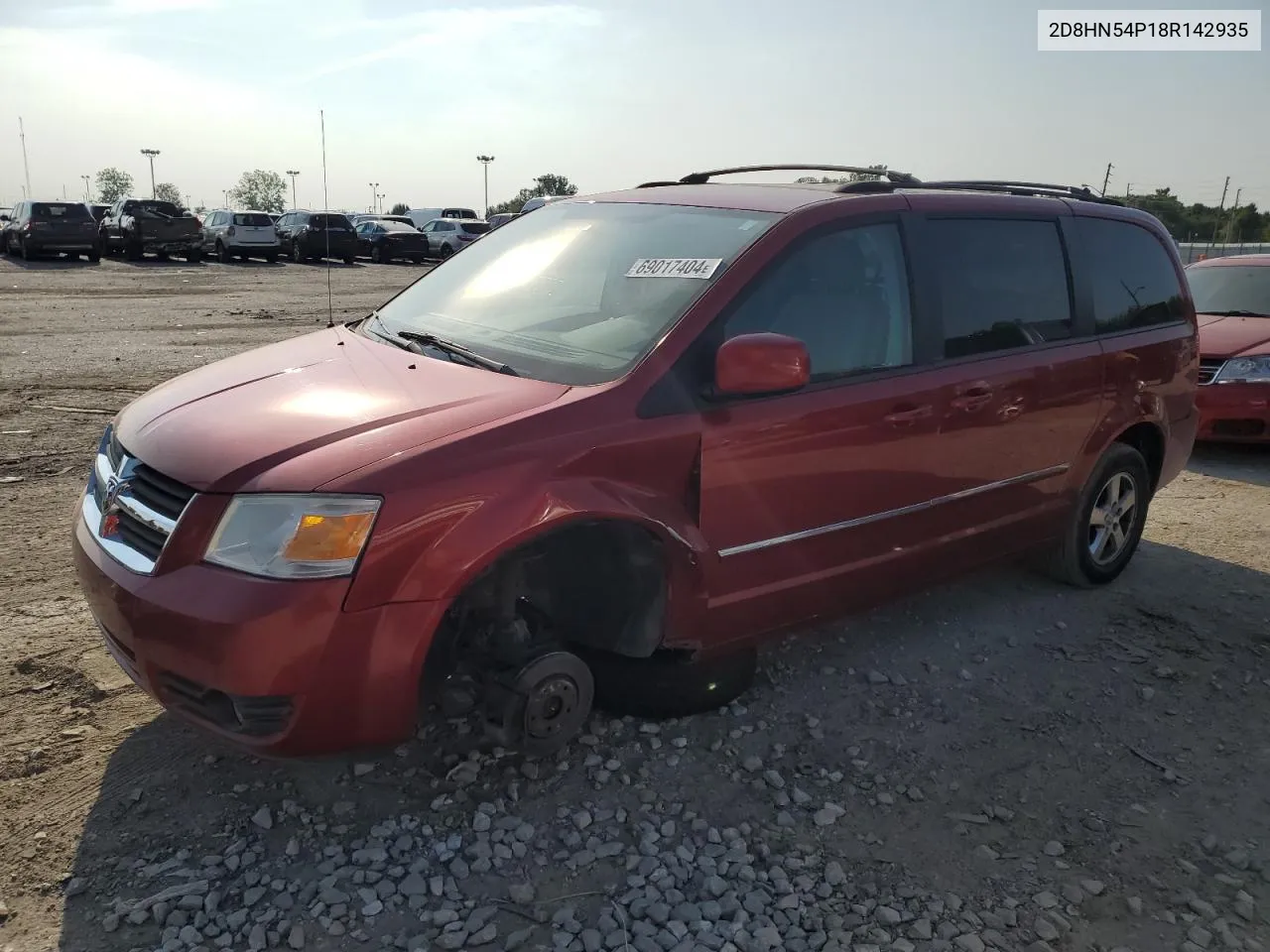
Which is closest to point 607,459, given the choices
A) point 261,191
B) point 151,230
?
point 151,230

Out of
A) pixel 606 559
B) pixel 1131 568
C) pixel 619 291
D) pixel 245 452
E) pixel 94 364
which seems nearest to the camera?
pixel 245 452

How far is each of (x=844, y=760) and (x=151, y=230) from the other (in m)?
31.5

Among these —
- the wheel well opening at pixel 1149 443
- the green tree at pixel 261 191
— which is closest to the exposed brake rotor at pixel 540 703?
the wheel well opening at pixel 1149 443

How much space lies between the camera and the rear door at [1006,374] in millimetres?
3928

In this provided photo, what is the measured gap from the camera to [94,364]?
10352 millimetres

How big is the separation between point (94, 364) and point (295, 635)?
361 inches

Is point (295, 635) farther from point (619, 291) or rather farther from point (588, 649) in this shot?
point (619, 291)

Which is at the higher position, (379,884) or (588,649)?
(588,649)

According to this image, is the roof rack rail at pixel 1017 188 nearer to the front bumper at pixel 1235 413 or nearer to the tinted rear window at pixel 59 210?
the front bumper at pixel 1235 413

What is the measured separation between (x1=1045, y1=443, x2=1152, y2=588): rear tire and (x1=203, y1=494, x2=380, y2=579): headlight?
3.45 meters

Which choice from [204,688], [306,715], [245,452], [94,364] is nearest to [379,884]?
[306,715]

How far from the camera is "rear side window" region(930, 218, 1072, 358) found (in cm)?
395

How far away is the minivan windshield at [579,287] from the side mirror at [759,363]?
9.7 inches

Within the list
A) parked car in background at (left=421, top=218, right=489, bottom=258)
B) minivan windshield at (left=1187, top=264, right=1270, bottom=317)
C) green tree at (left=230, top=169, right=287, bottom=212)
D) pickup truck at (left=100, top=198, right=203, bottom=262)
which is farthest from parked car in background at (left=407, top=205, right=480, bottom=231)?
green tree at (left=230, top=169, right=287, bottom=212)
